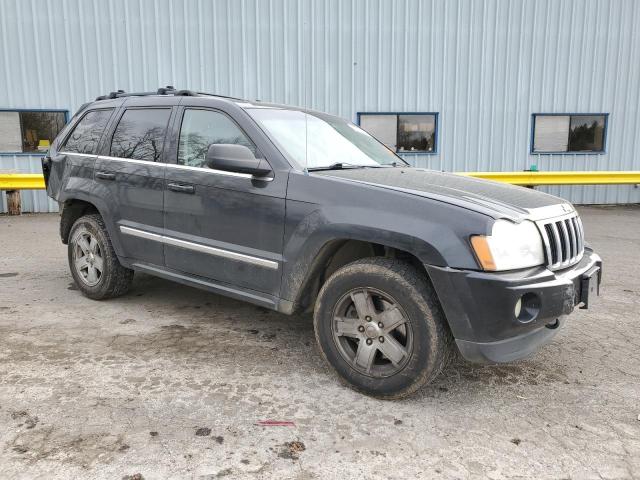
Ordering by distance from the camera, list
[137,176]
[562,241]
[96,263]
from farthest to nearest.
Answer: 1. [96,263]
2. [137,176]
3. [562,241]

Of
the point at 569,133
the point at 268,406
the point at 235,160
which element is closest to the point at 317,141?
the point at 235,160

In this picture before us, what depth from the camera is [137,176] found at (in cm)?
413

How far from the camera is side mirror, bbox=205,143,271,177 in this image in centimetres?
326

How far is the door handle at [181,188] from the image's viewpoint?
3.75 meters

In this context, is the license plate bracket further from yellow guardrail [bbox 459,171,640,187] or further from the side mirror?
yellow guardrail [bbox 459,171,640,187]

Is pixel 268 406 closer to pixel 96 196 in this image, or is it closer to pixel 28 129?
pixel 96 196

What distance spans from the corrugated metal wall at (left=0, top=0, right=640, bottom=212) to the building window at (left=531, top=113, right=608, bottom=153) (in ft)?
0.64

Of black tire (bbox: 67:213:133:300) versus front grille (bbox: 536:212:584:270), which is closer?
front grille (bbox: 536:212:584:270)

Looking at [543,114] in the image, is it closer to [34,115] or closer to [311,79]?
[311,79]

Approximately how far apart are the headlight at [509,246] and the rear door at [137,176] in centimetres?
253

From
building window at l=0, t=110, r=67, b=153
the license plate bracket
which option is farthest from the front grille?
building window at l=0, t=110, r=67, b=153

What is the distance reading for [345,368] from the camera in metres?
3.08

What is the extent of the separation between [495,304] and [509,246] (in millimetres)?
318

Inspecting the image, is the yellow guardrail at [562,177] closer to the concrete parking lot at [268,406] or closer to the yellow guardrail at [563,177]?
the yellow guardrail at [563,177]
